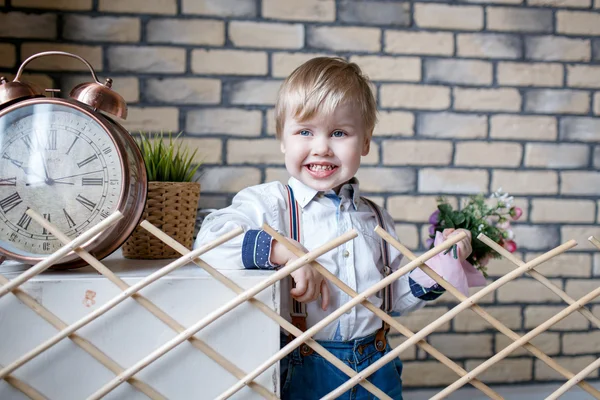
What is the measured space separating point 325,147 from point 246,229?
219mm

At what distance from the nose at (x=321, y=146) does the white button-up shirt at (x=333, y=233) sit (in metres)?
0.09

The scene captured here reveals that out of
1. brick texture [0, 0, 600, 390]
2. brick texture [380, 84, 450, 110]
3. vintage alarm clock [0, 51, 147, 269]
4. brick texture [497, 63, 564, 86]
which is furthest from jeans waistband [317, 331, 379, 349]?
brick texture [497, 63, 564, 86]

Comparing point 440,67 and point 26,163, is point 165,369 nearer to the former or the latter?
point 26,163

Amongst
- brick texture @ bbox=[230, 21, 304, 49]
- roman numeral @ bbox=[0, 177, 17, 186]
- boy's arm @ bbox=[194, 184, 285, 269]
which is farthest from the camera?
brick texture @ bbox=[230, 21, 304, 49]

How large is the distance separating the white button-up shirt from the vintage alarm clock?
228 mm

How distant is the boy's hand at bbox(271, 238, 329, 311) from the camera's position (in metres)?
0.82

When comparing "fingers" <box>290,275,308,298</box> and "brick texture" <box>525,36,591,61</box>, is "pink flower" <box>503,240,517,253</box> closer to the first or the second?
"fingers" <box>290,275,308,298</box>

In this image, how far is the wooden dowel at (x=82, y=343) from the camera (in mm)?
653

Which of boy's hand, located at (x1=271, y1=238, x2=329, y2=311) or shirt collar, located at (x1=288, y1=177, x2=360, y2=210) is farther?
shirt collar, located at (x1=288, y1=177, x2=360, y2=210)

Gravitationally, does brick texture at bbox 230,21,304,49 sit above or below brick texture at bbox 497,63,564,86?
above

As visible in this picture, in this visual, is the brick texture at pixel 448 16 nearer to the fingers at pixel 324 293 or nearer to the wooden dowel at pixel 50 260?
the fingers at pixel 324 293

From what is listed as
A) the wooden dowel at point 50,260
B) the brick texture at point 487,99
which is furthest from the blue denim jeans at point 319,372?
the brick texture at point 487,99

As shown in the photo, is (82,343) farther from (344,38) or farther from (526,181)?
(526,181)

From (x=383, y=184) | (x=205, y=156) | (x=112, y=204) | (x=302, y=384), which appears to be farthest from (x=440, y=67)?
(x=112, y=204)
